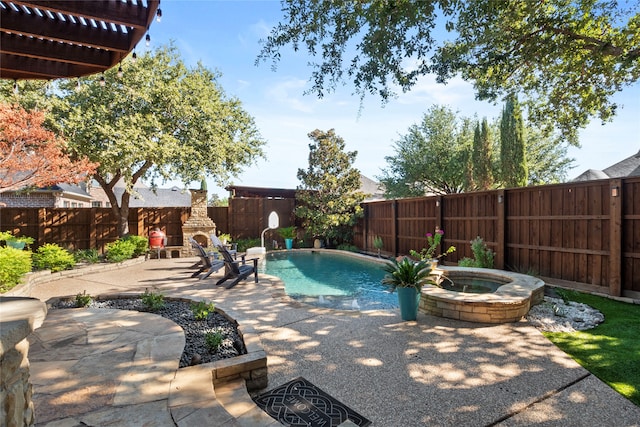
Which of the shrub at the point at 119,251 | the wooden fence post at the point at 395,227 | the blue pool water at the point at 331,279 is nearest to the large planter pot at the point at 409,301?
the blue pool water at the point at 331,279

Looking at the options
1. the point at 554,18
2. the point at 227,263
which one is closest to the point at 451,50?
the point at 554,18

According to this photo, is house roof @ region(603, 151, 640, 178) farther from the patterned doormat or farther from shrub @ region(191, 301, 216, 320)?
shrub @ region(191, 301, 216, 320)

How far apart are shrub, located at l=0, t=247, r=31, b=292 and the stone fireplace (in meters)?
6.37

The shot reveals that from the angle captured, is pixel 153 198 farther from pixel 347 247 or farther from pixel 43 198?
pixel 347 247

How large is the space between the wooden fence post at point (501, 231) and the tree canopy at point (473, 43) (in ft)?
7.85

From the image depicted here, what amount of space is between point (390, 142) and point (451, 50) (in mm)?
17973

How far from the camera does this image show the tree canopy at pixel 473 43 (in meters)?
4.07

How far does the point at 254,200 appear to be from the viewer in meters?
15.2

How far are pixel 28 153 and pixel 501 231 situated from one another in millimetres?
11217

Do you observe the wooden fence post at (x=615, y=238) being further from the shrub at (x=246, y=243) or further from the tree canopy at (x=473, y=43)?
the shrub at (x=246, y=243)

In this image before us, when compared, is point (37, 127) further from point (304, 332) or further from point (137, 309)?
point (304, 332)

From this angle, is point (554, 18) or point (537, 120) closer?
point (554, 18)

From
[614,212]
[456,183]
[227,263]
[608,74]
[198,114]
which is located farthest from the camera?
[456,183]

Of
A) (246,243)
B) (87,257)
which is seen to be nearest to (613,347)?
(87,257)
